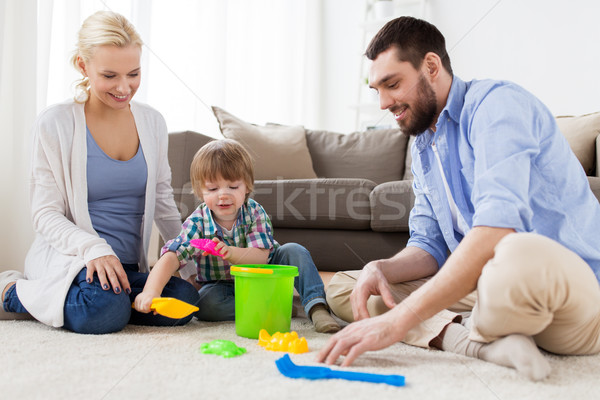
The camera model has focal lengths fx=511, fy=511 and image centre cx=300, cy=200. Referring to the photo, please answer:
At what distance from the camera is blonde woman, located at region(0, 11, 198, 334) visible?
1295 millimetres

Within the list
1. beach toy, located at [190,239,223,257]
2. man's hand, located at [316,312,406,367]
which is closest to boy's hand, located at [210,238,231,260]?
beach toy, located at [190,239,223,257]

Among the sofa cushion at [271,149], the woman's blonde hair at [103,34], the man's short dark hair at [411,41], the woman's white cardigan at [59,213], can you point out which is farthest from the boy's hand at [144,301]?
the sofa cushion at [271,149]

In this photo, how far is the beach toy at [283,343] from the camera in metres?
1.08

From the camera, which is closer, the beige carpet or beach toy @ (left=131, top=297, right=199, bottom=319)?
the beige carpet

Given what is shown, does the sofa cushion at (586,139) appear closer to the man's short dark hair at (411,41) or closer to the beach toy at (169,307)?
the man's short dark hair at (411,41)

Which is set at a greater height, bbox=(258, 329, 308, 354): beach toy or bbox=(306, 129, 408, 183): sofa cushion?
bbox=(306, 129, 408, 183): sofa cushion

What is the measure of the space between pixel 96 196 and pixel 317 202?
1084mm

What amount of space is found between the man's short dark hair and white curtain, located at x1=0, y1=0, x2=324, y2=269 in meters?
1.39

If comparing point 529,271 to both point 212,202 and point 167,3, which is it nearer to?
point 212,202

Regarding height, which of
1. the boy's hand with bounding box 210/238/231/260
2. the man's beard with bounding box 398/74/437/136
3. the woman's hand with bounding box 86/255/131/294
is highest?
the man's beard with bounding box 398/74/437/136

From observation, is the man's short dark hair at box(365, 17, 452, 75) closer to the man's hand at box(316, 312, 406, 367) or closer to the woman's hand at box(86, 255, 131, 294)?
the man's hand at box(316, 312, 406, 367)

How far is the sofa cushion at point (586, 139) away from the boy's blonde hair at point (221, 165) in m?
1.61

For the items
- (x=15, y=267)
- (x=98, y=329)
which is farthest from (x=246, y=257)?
(x=15, y=267)

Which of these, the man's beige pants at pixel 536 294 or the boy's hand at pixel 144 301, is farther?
the boy's hand at pixel 144 301
